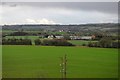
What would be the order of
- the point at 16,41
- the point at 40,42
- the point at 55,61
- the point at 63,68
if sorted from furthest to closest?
the point at 55,61
the point at 16,41
the point at 40,42
the point at 63,68

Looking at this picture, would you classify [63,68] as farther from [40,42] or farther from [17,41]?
[17,41]

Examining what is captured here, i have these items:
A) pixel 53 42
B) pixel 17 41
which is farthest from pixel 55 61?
pixel 17 41

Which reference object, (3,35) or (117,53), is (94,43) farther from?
(3,35)

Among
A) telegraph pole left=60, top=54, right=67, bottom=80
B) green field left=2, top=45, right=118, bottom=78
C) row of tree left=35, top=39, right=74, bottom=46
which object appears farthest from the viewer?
row of tree left=35, top=39, right=74, bottom=46

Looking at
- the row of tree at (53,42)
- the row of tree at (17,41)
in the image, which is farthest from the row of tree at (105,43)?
the row of tree at (17,41)

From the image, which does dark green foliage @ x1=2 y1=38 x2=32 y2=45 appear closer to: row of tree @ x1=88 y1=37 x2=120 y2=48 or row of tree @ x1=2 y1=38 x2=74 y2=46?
row of tree @ x1=2 y1=38 x2=74 y2=46

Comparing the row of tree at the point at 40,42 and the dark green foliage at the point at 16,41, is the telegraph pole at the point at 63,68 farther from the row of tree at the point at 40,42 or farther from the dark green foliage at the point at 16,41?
the dark green foliage at the point at 16,41

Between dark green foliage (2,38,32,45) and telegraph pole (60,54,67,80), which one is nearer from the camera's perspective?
telegraph pole (60,54,67,80)

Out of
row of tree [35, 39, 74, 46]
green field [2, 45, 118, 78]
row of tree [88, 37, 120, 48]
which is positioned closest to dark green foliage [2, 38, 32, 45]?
green field [2, 45, 118, 78]

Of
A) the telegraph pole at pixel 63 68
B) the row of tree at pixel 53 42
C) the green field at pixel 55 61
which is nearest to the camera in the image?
the telegraph pole at pixel 63 68
